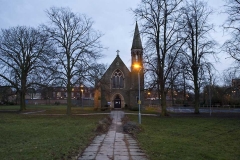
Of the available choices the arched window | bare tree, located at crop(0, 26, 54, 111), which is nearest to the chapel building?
the arched window

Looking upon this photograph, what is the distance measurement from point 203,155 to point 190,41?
26799 mm

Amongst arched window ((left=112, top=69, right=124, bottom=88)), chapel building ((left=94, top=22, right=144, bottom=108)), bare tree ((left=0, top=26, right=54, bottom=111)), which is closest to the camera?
bare tree ((left=0, top=26, right=54, bottom=111))

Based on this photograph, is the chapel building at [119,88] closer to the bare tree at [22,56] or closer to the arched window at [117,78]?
the arched window at [117,78]

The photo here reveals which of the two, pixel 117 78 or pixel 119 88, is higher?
pixel 117 78

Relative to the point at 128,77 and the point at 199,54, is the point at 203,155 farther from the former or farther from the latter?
the point at 128,77

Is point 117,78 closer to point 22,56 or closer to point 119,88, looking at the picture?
point 119,88

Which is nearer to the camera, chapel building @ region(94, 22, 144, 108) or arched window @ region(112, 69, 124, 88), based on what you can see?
chapel building @ region(94, 22, 144, 108)

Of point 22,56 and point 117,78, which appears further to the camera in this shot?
point 117,78

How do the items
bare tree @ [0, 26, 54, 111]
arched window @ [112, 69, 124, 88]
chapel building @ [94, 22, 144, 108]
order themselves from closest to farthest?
1. bare tree @ [0, 26, 54, 111]
2. chapel building @ [94, 22, 144, 108]
3. arched window @ [112, 69, 124, 88]

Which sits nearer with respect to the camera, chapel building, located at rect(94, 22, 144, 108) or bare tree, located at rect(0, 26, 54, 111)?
bare tree, located at rect(0, 26, 54, 111)

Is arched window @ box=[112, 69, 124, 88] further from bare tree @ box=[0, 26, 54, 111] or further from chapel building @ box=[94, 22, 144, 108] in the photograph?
bare tree @ box=[0, 26, 54, 111]

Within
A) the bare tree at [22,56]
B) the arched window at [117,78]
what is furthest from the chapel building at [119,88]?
the bare tree at [22,56]

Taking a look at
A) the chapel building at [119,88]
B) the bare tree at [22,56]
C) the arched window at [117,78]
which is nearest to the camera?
the bare tree at [22,56]

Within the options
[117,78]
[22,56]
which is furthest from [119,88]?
[22,56]
